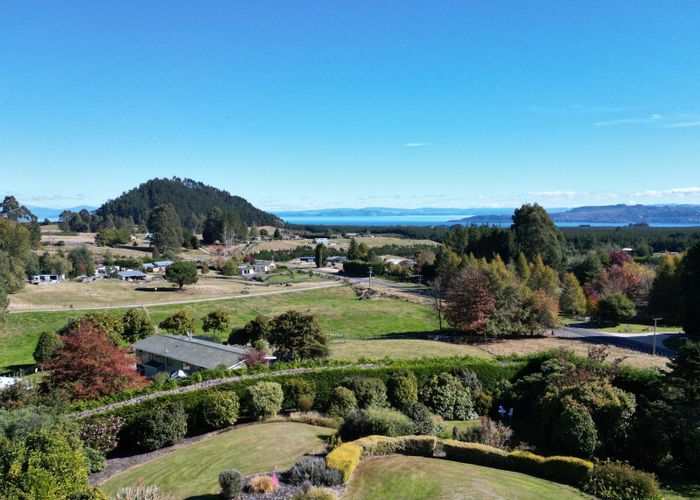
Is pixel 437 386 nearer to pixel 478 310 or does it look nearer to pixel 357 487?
pixel 357 487

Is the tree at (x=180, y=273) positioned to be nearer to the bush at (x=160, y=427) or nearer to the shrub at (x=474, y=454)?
the bush at (x=160, y=427)

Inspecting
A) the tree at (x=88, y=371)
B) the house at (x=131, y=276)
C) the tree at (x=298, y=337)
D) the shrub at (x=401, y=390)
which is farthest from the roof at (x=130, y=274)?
the shrub at (x=401, y=390)

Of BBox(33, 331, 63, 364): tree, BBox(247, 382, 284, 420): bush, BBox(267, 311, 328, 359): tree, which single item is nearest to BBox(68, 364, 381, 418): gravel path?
BBox(247, 382, 284, 420): bush

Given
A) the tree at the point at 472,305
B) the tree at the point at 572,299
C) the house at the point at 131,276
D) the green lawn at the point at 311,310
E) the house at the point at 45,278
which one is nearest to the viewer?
the tree at the point at 472,305

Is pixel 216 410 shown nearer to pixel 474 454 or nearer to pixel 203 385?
pixel 203 385

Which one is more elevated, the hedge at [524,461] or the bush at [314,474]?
the bush at [314,474]

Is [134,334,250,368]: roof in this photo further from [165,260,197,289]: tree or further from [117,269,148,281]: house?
[117,269,148,281]: house

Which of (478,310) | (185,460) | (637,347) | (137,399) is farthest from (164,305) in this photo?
(637,347)
